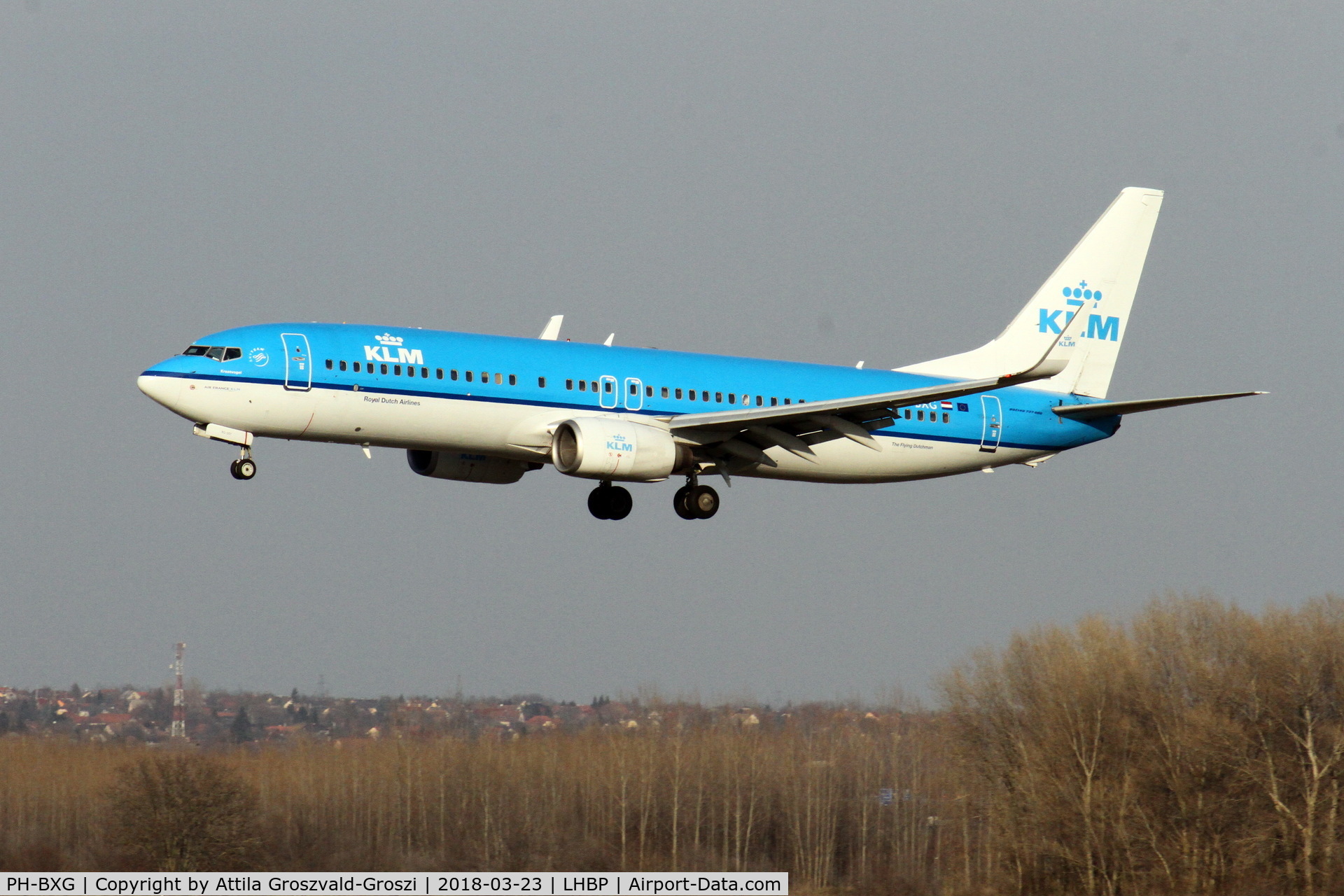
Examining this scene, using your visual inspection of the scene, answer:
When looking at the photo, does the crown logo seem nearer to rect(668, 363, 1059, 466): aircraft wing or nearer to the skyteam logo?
rect(668, 363, 1059, 466): aircraft wing

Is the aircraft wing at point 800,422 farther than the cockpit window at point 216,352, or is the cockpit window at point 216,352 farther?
the aircraft wing at point 800,422

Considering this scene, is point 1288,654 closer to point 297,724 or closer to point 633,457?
point 633,457

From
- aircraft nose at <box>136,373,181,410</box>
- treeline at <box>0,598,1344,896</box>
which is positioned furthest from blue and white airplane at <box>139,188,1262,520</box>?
treeline at <box>0,598,1344,896</box>

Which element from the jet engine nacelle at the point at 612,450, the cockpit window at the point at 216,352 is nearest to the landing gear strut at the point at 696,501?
the jet engine nacelle at the point at 612,450

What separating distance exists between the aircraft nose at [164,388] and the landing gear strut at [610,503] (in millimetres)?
11957

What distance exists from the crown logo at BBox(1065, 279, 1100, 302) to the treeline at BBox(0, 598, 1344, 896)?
60.9 ft

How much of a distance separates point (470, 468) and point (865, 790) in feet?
135

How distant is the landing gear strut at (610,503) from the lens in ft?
138

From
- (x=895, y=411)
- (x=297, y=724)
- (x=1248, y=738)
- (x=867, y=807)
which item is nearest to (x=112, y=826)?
(x=297, y=724)

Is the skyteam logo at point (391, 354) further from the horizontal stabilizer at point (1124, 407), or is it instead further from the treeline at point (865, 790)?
the treeline at point (865, 790)

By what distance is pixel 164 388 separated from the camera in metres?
34.2

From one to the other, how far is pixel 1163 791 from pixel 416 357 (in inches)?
1437

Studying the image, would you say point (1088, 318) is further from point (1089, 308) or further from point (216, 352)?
point (216, 352)
